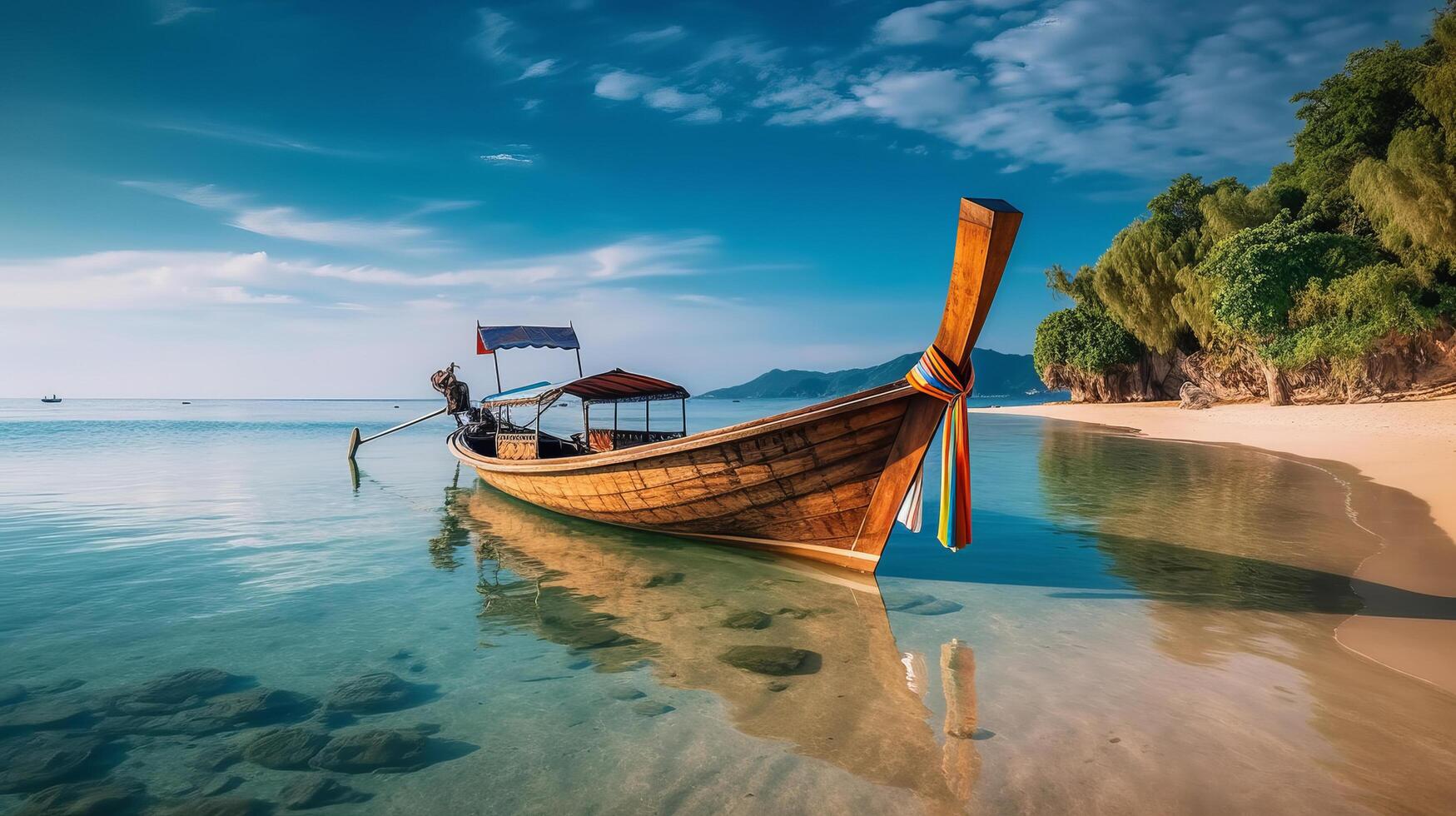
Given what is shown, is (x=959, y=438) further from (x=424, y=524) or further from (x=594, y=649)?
(x=424, y=524)

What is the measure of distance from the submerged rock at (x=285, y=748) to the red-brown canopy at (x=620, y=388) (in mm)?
7424

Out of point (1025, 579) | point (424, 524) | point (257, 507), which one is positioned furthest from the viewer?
point (257, 507)

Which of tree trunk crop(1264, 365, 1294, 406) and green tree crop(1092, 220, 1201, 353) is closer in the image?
tree trunk crop(1264, 365, 1294, 406)

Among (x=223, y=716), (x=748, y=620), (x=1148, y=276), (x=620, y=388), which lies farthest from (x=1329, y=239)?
(x=223, y=716)

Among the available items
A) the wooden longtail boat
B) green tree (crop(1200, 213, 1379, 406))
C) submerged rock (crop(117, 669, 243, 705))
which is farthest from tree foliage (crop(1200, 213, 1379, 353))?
submerged rock (crop(117, 669, 243, 705))

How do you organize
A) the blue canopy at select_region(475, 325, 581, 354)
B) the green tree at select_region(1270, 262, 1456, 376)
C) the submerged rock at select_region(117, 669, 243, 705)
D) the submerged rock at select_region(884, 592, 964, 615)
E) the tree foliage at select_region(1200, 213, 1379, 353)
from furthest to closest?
1. the tree foliage at select_region(1200, 213, 1379, 353)
2. the green tree at select_region(1270, 262, 1456, 376)
3. the blue canopy at select_region(475, 325, 581, 354)
4. the submerged rock at select_region(884, 592, 964, 615)
5. the submerged rock at select_region(117, 669, 243, 705)

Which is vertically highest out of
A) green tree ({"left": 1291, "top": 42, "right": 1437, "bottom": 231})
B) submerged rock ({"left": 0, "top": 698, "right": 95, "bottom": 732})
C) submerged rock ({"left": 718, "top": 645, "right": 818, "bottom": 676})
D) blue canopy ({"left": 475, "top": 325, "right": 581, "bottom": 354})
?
green tree ({"left": 1291, "top": 42, "right": 1437, "bottom": 231})

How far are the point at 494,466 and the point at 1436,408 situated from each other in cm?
2813

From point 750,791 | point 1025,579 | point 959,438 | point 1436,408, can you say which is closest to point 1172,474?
point 1025,579

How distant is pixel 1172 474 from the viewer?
15117 mm

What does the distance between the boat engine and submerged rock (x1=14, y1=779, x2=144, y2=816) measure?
1758cm

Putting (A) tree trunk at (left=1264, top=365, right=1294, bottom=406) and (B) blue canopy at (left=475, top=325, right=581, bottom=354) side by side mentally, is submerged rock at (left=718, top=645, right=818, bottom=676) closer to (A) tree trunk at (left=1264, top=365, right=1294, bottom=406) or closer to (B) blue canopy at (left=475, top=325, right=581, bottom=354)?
(B) blue canopy at (left=475, top=325, right=581, bottom=354)

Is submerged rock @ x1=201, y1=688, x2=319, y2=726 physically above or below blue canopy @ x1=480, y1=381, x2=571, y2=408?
below

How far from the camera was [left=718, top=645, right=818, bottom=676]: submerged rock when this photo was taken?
16.2 ft
